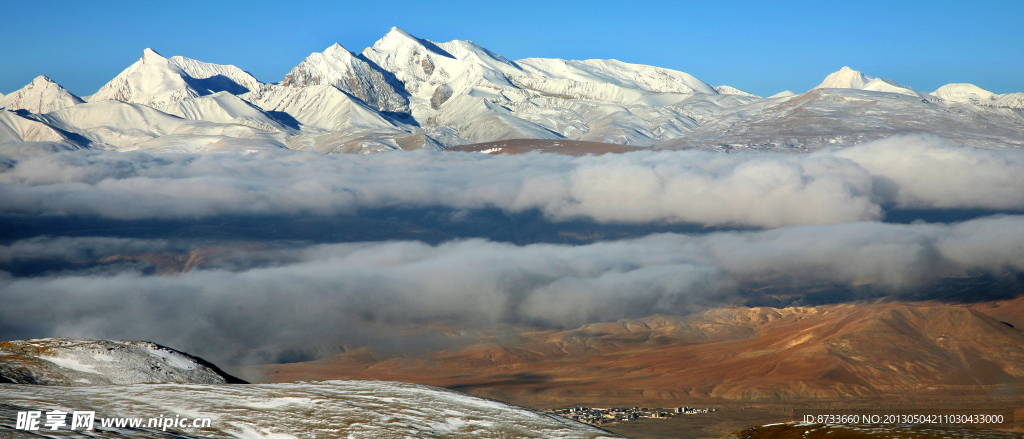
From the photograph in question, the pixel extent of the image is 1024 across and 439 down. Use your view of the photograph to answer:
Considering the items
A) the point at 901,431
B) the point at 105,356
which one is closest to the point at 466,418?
the point at 901,431

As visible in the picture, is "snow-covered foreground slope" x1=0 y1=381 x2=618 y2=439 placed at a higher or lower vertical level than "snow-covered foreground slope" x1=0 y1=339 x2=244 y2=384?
lower

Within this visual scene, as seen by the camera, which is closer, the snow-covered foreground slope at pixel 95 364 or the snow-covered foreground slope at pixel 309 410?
the snow-covered foreground slope at pixel 309 410

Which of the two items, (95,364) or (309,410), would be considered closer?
(309,410)

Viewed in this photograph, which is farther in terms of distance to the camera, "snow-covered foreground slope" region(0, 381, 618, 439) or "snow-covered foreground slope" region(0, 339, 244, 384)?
"snow-covered foreground slope" region(0, 339, 244, 384)

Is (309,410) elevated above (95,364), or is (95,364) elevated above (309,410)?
(95,364)
